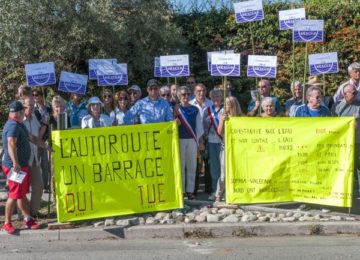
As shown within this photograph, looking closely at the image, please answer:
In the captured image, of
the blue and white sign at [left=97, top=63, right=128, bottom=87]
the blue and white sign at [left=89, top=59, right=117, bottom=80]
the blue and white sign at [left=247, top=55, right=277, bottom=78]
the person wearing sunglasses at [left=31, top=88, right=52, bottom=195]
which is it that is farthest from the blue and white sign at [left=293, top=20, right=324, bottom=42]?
the person wearing sunglasses at [left=31, top=88, right=52, bottom=195]

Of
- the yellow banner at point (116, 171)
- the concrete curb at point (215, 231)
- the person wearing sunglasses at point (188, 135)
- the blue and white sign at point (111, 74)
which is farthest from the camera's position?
the blue and white sign at point (111, 74)

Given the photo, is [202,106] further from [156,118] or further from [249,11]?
[249,11]

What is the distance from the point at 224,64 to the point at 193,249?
3.10 metres

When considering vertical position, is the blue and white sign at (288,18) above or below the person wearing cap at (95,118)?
above

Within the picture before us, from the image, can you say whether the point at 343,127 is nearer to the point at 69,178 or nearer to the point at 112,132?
the point at 112,132

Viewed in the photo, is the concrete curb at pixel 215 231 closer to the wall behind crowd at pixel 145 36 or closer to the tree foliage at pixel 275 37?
the wall behind crowd at pixel 145 36

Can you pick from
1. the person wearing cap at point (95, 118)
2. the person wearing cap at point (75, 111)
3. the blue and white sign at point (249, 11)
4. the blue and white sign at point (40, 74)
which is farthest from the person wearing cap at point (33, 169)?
the blue and white sign at point (249, 11)

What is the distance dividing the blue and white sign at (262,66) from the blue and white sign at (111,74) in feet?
6.74

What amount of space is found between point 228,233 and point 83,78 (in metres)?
3.72

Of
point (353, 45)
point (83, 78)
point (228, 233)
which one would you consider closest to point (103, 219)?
point (228, 233)

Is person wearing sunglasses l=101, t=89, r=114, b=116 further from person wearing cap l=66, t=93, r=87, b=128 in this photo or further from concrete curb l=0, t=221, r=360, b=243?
concrete curb l=0, t=221, r=360, b=243

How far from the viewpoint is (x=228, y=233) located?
8.04 meters

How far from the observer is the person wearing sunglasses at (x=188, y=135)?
31.1ft

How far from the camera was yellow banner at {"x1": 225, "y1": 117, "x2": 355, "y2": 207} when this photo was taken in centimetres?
833
